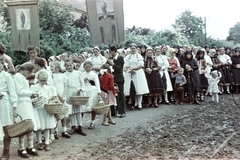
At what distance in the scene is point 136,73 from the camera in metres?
12.6

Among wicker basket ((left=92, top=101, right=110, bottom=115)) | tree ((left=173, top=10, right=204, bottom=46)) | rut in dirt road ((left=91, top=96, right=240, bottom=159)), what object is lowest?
rut in dirt road ((left=91, top=96, right=240, bottom=159))

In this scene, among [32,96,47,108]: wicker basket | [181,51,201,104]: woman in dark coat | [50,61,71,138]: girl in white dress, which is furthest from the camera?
[181,51,201,104]: woman in dark coat

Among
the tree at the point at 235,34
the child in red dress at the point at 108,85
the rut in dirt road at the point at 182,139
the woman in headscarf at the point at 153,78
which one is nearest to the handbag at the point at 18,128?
the rut in dirt road at the point at 182,139

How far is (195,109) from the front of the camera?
12258mm

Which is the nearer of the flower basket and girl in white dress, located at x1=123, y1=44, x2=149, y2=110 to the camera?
the flower basket

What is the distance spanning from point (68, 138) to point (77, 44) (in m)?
13.7

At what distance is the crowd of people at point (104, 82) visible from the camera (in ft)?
22.1

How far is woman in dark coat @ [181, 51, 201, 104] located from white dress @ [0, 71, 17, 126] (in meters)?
8.19

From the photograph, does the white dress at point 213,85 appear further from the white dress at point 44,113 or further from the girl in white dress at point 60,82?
the white dress at point 44,113

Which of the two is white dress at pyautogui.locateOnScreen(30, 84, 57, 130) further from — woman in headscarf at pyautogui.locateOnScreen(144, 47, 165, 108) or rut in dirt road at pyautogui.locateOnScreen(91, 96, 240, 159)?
woman in headscarf at pyautogui.locateOnScreen(144, 47, 165, 108)

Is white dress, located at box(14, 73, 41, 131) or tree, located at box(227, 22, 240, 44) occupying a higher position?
tree, located at box(227, 22, 240, 44)

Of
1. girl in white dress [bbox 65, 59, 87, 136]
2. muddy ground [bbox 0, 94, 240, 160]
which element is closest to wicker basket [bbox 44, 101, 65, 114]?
muddy ground [bbox 0, 94, 240, 160]

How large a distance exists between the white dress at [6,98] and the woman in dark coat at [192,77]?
819 cm

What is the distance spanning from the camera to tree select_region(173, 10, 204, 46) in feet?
137
